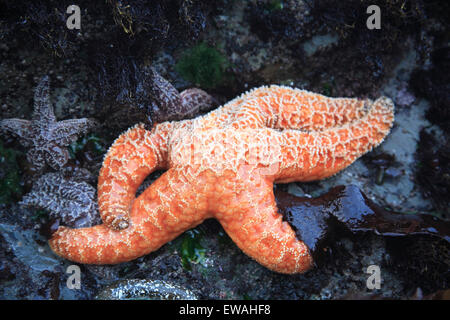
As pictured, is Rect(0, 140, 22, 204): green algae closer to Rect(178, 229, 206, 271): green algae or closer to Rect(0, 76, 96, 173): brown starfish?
Rect(0, 76, 96, 173): brown starfish

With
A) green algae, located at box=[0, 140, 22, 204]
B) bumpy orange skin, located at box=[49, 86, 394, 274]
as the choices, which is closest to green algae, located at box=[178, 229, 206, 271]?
bumpy orange skin, located at box=[49, 86, 394, 274]

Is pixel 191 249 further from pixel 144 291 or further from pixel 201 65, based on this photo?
pixel 201 65

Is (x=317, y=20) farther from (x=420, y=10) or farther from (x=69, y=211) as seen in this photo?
(x=69, y=211)

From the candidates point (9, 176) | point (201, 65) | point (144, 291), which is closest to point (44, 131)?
point (9, 176)

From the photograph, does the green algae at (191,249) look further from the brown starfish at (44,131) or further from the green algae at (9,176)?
the green algae at (9,176)

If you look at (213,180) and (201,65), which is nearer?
(213,180)

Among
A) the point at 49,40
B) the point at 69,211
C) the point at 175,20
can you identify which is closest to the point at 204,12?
the point at 175,20

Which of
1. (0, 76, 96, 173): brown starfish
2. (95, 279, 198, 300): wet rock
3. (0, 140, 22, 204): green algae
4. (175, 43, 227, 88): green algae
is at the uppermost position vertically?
(175, 43, 227, 88): green algae
